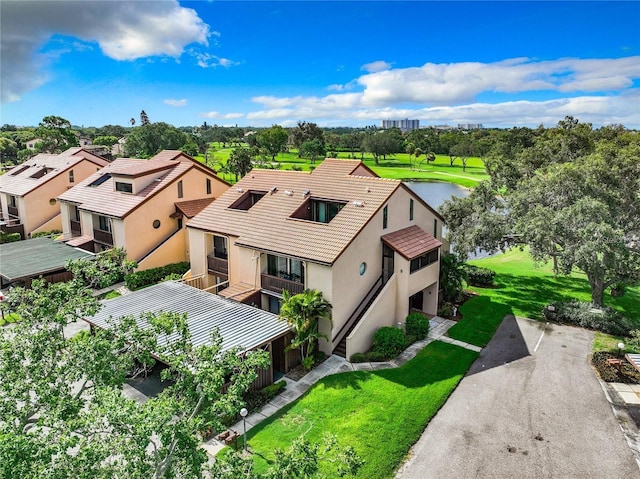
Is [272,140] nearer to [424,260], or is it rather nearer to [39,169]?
[39,169]

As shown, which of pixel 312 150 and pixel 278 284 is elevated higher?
pixel 312 150

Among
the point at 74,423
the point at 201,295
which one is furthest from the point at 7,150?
the point at 74,423

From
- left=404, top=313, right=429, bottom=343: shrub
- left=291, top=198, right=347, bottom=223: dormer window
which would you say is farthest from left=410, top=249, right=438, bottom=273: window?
left=291, top=198, right=347, bottom=223: dormer window

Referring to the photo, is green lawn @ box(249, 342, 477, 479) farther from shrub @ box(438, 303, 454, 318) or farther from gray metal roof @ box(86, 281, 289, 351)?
shrub @ box(438, 303, 454, 318)

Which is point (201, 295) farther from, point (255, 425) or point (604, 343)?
point (604, 343)

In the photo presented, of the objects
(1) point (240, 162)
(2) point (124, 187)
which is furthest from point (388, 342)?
(1) point (240, 162)

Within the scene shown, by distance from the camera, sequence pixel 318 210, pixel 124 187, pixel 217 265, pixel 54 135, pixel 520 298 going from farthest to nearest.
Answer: pixel 54 135 < pixel 124 187 < pixel 520 298 < pixel 217 265 < pixel 318 210
